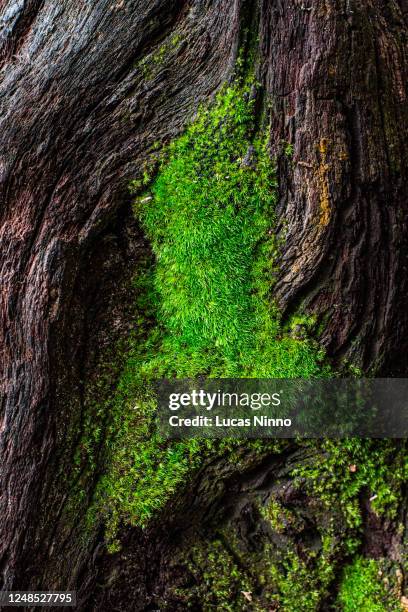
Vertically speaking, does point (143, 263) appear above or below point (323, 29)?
below

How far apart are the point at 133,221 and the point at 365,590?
2.85 m

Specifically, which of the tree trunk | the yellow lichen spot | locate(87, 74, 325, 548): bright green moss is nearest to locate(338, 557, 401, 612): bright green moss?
the tree trunk

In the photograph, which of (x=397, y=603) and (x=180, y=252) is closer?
(x=397, y=603)

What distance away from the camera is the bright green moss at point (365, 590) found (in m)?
3.31

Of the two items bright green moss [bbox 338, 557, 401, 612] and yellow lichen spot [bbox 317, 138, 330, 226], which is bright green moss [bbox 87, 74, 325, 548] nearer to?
yellow lichen spot [bbox 317, 138, 330, 226]

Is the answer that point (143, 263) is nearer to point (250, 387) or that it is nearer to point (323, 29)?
point (250, 387)

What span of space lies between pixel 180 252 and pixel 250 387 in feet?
3.29

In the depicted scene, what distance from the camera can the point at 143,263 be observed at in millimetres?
3637

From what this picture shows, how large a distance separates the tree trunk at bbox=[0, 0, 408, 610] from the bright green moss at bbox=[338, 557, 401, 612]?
0.16 meters

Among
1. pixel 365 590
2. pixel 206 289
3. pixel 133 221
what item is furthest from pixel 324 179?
pixel 365 590

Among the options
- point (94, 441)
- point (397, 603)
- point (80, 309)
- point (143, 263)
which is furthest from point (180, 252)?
point (397, 603)

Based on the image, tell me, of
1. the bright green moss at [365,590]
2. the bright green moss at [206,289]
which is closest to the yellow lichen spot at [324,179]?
the bright green moss at [206,289]

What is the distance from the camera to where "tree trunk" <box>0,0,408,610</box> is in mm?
3287

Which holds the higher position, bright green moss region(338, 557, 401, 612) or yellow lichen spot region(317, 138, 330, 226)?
yellow lichen spot region(317, 138, 330, 226)
